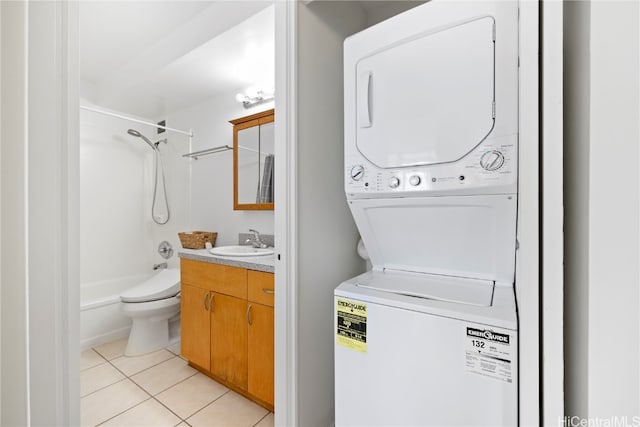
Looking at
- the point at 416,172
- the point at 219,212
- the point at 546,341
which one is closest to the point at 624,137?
the point at 546,341

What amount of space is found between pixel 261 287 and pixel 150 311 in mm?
1247

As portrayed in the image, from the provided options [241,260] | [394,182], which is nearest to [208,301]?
[241,260]

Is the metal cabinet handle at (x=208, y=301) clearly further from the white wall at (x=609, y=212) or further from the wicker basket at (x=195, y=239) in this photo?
the white wall at (x=609, y=212)

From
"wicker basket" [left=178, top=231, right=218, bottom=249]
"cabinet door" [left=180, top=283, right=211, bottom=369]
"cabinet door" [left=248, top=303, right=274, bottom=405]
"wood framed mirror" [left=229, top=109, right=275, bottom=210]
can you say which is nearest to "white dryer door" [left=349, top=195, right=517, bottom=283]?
"cabinet door" [left=248, top=303, right=274, bottom=405]

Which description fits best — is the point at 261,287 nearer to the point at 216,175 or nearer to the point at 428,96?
the point at 428,96

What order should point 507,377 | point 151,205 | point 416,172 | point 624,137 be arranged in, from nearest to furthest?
point 624,137 → point 507,377 → point 416,172 → point 151,205

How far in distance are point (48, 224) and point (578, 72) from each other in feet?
3.81

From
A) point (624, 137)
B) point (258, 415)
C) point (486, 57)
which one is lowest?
point (258, 415)

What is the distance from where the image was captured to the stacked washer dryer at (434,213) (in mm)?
849

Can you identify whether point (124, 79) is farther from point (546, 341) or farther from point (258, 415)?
point (546, 341)

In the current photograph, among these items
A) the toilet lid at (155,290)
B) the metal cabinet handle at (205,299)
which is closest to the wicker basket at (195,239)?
the toilet lid at (155,290)

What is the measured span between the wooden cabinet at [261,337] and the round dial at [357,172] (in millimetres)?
764

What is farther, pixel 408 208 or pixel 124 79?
pixel 124 79

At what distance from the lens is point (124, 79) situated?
2.51m
